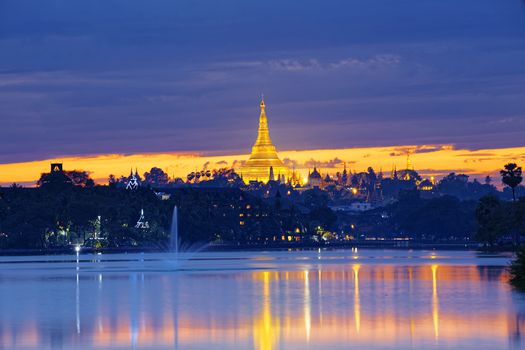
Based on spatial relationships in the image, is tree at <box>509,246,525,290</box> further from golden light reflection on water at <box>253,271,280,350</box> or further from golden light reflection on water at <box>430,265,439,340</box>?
golden light reflection on water at <box>253,271,280,350</box>

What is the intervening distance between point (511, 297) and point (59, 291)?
2903 cm

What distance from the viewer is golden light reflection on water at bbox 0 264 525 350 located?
47.4m

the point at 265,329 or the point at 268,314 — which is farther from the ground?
the point at 268,314

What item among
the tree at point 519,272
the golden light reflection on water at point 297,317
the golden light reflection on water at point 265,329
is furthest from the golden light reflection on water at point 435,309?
the golden light reflection on water at point 265,329

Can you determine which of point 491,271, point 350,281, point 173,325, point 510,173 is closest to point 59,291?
point 350,281

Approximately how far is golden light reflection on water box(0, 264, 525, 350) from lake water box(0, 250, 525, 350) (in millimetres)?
46

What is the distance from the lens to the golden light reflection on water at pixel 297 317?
156 feet

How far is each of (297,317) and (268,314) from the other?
2419mm

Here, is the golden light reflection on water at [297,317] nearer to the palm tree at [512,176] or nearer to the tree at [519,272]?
the tree at [519,272]

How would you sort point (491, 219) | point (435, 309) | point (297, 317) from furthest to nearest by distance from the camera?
point (491, 219)
point (435, 309)
point (297, 317)

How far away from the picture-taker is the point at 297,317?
2233 inches

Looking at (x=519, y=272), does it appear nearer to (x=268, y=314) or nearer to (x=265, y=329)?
(x=268, y=314)

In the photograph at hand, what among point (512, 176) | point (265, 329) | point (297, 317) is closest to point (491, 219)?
point (512, 176)

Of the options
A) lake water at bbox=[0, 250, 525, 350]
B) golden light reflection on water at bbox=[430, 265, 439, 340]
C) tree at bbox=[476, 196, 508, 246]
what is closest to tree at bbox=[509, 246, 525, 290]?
lake water at bbox=[0, 250, 525, 350]
